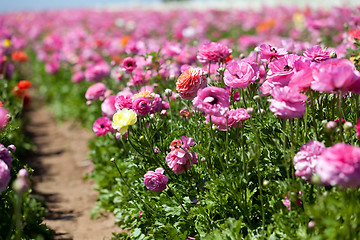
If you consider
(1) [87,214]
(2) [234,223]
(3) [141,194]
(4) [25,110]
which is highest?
(2) [234,223]

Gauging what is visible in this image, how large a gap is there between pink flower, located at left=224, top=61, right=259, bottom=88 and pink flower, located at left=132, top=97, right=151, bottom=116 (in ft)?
1.67

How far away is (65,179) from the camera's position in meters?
4.64

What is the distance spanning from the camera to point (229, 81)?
7.25 ft

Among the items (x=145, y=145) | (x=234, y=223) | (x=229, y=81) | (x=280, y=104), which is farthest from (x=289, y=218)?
(x=145, y=145)

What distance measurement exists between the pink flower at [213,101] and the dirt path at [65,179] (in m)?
1.63

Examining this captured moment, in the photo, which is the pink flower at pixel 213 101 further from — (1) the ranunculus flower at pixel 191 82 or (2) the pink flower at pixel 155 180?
(2) the pink flower at pixel 155 180

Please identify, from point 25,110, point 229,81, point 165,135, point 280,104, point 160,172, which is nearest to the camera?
point 280,104

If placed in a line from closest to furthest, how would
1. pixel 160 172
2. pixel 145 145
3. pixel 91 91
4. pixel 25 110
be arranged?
pixel 160 172
pixel 145 145
pixel 91 91
pixel 25 110

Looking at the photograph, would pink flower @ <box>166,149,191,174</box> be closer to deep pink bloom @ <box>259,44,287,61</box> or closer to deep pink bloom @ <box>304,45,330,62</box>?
deep pink bloom @ <box>259,44,287,61</box>

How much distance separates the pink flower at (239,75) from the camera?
7.19 ft

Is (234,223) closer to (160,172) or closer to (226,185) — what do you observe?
(226,185)

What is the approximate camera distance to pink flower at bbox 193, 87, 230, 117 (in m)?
2.06

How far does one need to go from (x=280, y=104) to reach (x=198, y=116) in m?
0.85

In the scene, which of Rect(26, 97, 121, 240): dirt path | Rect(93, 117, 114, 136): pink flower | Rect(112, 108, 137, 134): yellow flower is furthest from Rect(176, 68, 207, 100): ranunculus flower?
Rect(26, 97, 121, 240): dirt path
